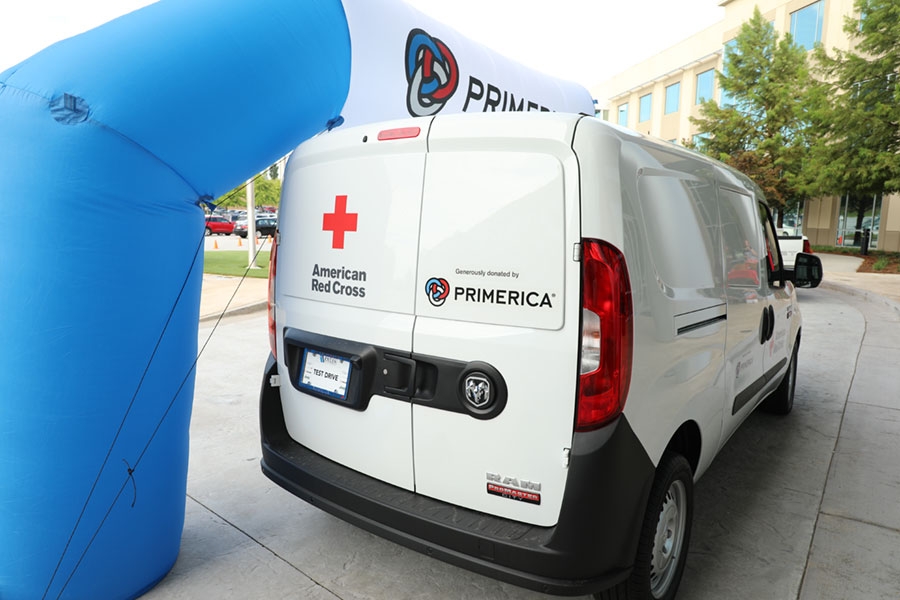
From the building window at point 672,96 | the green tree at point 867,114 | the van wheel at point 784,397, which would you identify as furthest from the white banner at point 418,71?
the building window at point 672,96

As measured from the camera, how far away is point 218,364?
6.68 meters

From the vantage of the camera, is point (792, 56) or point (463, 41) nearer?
point (463, 41)

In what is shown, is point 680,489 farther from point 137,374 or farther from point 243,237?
point 243,237

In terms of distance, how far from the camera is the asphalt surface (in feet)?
8.79

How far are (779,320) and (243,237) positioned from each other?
3256 centimetres

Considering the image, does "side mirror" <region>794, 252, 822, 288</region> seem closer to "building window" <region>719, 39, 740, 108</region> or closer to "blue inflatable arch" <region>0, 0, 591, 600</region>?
"blue inflatable arch" <region>0, 0, 591, 600</region>

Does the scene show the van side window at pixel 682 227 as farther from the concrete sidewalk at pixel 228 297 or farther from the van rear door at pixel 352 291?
the concrete sidewalk at pixel 228 297

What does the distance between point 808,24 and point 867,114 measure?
1258cm

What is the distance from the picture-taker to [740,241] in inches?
131

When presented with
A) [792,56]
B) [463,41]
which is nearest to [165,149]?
[463,41]

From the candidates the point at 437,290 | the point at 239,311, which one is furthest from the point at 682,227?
the point at 239,311

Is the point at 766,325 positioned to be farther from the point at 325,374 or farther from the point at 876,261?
the point at 876,261

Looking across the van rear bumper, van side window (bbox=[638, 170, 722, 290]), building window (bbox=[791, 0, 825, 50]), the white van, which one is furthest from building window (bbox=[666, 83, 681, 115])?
the van rear bumper

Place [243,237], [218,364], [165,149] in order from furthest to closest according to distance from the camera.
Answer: [243,237]
[218,364]
[165,149]
